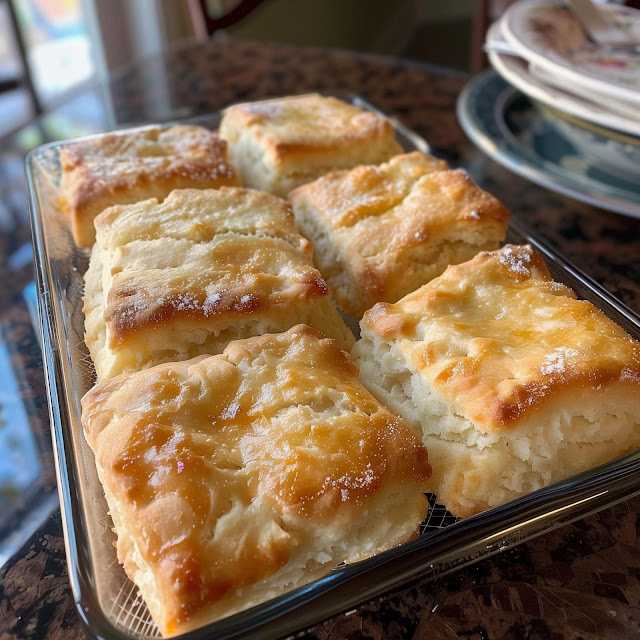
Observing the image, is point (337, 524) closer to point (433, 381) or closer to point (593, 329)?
point (433, 381)

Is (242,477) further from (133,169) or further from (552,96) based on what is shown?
(552,96)

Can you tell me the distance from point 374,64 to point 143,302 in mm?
1658

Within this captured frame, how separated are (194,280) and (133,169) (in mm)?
431

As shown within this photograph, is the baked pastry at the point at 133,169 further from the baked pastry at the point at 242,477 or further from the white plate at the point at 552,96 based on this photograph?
the white plate at the point at 552,96

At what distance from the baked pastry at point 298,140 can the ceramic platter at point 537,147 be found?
27 cm

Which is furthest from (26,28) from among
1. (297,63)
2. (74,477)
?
(74,477)

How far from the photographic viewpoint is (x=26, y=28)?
12.2 ft

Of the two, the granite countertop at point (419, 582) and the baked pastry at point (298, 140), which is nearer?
the granite countertop at point (419, 582)

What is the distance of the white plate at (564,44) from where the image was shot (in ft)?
4.92

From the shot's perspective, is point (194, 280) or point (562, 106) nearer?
point (194, 280)

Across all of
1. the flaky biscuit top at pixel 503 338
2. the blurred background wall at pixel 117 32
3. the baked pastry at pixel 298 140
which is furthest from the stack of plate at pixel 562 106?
the blurred background wall at pixel 117 32

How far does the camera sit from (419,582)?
703 mm

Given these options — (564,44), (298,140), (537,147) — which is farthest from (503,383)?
(564,44)

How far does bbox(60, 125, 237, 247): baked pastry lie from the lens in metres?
1.28
